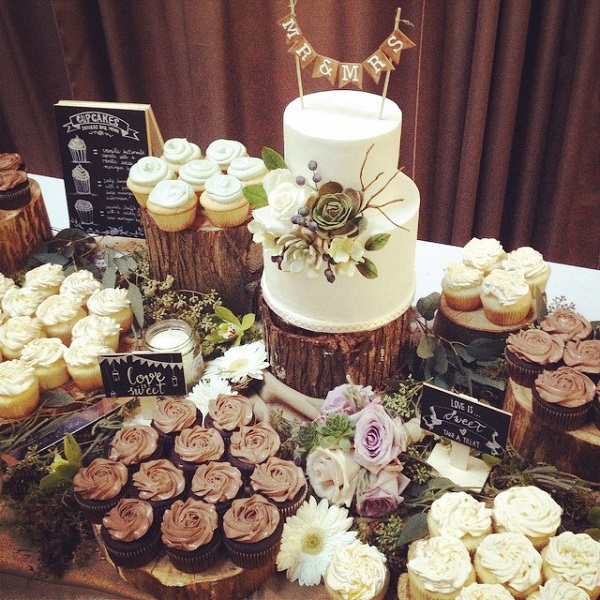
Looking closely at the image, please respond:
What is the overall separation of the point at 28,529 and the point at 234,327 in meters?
0.67

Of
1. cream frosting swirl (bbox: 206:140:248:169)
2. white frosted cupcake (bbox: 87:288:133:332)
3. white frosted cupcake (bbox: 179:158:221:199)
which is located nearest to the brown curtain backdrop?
cream frosting swirl (bbox: 206:140:248:169)

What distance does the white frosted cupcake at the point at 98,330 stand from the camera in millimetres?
1629

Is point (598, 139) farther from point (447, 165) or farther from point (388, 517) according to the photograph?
point (388, 517)

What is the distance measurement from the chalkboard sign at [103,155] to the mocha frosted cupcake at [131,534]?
1015mm

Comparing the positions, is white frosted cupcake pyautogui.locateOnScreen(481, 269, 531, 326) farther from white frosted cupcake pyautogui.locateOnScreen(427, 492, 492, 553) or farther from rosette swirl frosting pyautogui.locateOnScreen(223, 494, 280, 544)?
rosette swirl frosting pyautogui.locateOnScreen(223, 494, 280, 544)

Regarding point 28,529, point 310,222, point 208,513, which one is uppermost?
point 310,222

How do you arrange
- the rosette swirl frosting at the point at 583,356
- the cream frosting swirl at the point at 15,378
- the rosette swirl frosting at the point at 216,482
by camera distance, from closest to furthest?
1. the rosette swirl frosting at the point at 216,482
2. the rosette swirl frosting at the point at 583,356
3. the cream frosting swirl at the point at 15,378

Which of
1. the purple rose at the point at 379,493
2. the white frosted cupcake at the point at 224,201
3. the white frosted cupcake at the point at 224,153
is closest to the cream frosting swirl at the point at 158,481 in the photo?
the purple rose at the point at 379,493

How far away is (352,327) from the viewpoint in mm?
1544

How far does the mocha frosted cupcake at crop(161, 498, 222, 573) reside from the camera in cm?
120

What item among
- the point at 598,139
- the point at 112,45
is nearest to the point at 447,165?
the point at 598,139

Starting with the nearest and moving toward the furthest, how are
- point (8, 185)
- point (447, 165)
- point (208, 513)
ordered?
point (208, 513) < point (8, 185) < point (447, 165)

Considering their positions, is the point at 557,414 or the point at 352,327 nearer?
the point at 557,414

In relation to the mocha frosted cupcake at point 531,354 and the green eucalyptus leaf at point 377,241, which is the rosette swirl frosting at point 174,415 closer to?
the green eucalyptus leaf at point 377,241
